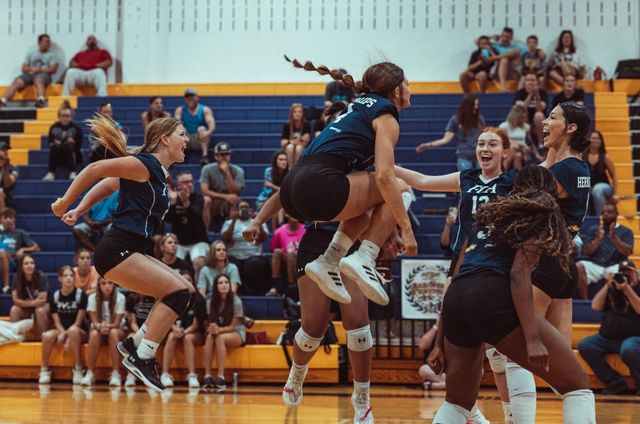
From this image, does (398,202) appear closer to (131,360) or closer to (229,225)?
(131,360)

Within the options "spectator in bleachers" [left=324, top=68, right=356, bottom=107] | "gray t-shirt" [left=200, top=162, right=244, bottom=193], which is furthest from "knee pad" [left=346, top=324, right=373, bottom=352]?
"gray t-shirt" [left=200, top=162, right=244, bottom=193]

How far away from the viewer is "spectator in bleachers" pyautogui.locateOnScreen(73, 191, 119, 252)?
39.8 ft

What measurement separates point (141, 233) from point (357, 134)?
1784mm

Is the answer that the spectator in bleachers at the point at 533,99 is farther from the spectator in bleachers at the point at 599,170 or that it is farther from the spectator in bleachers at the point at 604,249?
the spectator in bleachers at the point at 604,249

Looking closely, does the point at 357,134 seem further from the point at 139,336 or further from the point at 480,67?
the point at 480,67

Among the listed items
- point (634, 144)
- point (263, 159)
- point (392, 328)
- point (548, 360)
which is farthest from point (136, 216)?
point (634, 144)

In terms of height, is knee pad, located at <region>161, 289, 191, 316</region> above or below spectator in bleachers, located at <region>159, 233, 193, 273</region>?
below

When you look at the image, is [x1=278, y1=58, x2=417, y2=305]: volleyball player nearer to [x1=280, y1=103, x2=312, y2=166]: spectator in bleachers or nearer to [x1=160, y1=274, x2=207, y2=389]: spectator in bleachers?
[x1=160, y1=274, x2=207, y2=389]: spectator in bleachers

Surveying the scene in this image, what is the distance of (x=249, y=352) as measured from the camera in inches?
416

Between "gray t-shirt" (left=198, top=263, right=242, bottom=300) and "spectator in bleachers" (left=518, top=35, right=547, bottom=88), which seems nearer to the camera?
"gray t-shirt" (left=198, top=263, right=242, bottom=300)

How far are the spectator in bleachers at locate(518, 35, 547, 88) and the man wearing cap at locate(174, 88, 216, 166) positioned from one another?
16.9 ft

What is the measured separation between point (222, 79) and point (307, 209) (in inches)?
531

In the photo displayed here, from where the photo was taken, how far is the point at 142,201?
6160 mm

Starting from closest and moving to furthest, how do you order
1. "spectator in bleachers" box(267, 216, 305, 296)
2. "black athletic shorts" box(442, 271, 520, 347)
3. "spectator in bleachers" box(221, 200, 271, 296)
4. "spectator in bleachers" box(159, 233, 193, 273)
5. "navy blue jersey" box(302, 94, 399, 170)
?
"black athletic shorts" box(442, 271, 520, 347) < "navy blue jersey" box(302, 94, 399, 170) < "spectator in bleachers" box(159, 233, 193, 273) < "spectator in bleachers" box(267, 216, 305, 296) < "spectator in bleachers" box(221, 200, 271, 296)
